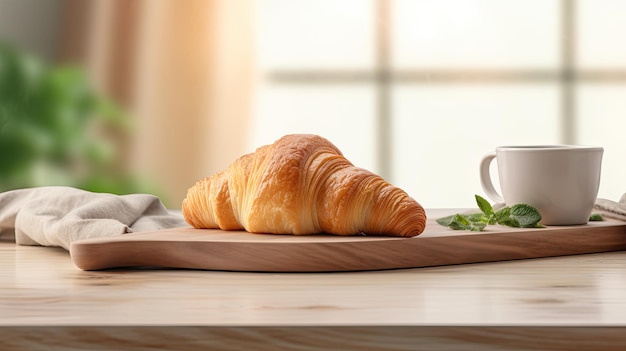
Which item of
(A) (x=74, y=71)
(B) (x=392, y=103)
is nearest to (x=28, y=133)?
(A) (x=74, y=71)

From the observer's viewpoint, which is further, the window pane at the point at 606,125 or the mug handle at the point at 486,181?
the window pane at the point at 606,125

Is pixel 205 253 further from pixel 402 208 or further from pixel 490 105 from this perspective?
pixel 490 105

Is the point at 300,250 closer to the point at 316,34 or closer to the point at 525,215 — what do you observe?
the point at 525,215

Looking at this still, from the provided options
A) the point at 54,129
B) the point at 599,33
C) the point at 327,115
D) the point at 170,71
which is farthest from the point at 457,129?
the point at 54,129

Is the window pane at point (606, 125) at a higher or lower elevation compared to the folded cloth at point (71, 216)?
lower

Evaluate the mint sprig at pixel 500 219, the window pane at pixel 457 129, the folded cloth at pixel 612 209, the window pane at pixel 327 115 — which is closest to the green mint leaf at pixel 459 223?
the mint sprig at pixel 500 219

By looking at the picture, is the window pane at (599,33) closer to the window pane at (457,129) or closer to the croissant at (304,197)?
the window pane at (457,129)
